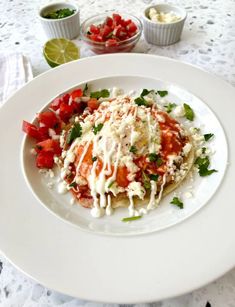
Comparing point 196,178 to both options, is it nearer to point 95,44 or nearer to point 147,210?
point 147,210

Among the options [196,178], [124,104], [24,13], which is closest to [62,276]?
[196,178]

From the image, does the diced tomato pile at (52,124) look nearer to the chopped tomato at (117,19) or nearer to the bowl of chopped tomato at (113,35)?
the bowl of chopped tomato at (113,35)

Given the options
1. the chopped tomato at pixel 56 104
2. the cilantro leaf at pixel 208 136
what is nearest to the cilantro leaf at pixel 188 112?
the cilantro leaf at pixel 208 136

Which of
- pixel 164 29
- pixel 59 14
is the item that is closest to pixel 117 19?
pixel 164 29

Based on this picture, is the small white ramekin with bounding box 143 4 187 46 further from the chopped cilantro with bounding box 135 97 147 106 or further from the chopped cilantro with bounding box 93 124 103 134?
the chopped cilantro with bounding box 93 124 103 134

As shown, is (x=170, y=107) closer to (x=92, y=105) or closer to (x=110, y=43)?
(x=92, y=105)

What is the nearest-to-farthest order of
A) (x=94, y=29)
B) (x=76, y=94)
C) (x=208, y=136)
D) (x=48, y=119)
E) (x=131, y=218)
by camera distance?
1. (x=131, y=218)
2. (x=208, y=136)
3. (x=48, y=119)
4. (x=76, y=94)
5. (x=94, y=29)
